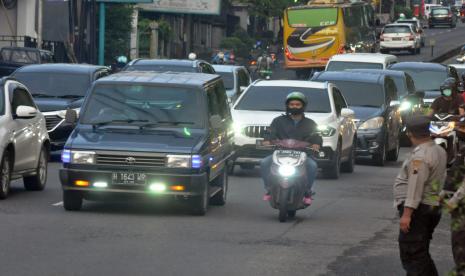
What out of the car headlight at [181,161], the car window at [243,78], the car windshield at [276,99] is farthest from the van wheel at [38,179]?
the car window at [243,78]

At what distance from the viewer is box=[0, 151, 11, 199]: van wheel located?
1573cm

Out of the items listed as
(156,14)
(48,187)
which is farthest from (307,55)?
(48,187)

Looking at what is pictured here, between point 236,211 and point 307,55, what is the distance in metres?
39.4

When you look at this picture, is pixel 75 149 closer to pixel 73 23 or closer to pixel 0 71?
pixel 0 71

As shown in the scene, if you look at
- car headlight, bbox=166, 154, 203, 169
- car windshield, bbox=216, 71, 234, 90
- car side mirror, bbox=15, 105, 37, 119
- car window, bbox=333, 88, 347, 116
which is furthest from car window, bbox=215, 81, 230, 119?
car windshield, bbox=216, 71, 234, 90

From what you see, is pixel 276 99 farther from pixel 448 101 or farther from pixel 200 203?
pixel 200 203

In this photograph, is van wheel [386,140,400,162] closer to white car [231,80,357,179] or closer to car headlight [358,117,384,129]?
car headlight [358,117,384,129]

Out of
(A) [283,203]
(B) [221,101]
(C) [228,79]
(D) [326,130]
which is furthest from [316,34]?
(A) [283,203]

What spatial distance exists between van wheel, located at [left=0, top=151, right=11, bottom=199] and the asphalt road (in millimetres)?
253

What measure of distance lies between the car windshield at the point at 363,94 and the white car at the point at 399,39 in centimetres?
4988

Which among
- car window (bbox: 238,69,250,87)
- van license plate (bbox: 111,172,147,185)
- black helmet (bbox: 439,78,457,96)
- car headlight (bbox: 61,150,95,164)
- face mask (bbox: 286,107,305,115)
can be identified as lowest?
car window (bbox: 238,69,250,87)

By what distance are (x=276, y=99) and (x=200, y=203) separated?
745 cm

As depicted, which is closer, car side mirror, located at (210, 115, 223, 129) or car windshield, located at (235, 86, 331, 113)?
car side mirror, located at (210, 115, 223, 129)

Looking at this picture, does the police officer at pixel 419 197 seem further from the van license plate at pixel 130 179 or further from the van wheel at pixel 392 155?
the van wheel at pixel 392 155
